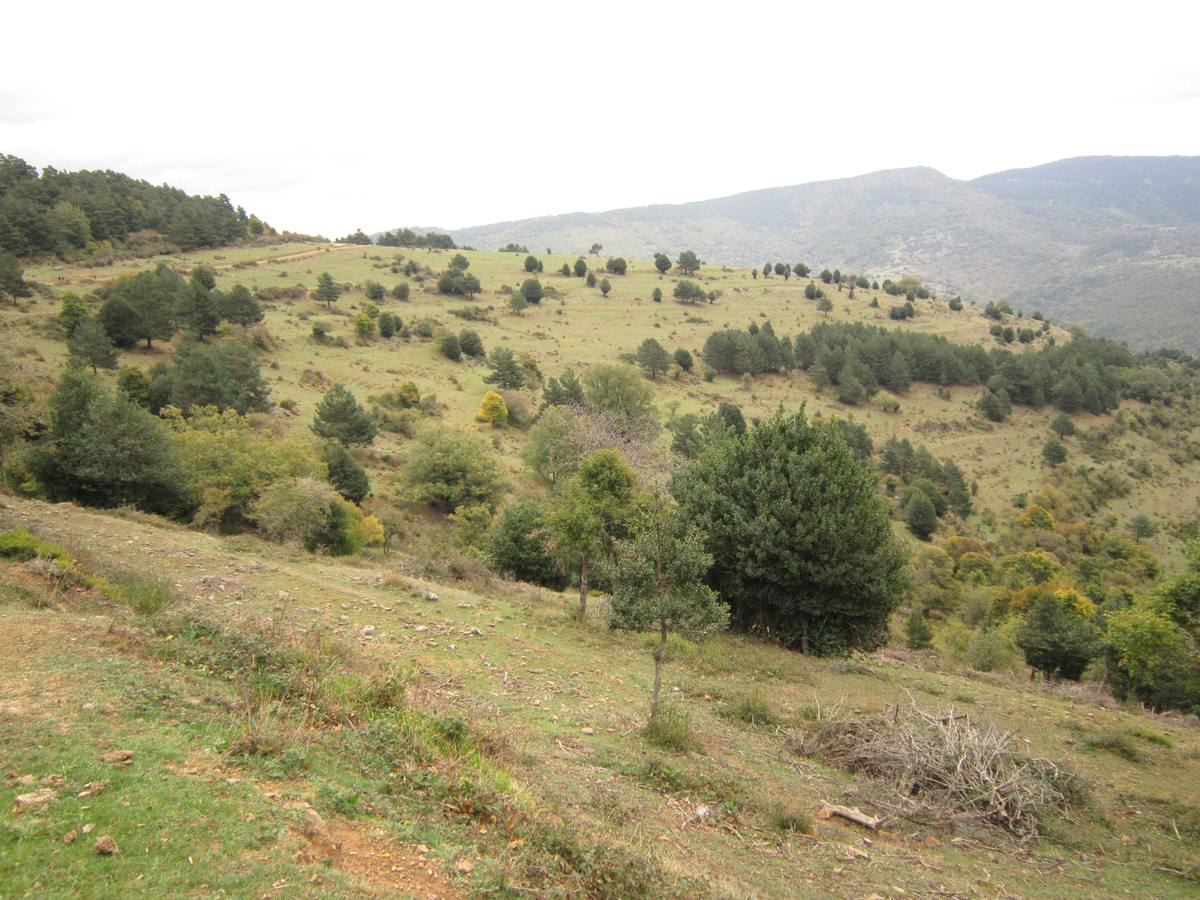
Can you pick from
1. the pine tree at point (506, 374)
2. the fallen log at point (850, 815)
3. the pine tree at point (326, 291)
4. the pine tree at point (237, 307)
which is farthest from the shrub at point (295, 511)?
the pine tree at point (326, 291)

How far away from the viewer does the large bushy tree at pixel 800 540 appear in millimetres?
18094

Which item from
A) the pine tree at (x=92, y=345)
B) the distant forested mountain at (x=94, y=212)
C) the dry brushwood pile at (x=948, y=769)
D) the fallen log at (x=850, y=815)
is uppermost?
the distant forested mountain at (x=94, y=212)

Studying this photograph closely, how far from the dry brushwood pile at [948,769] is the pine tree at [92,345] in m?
44.6

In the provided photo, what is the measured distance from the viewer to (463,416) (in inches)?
1982

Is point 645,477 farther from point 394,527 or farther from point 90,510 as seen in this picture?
point 90,510

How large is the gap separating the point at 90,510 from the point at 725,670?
21.2m

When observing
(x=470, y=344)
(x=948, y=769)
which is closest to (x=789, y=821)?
(x=948, y=769)

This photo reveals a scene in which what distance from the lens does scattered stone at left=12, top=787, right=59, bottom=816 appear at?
15.8ft

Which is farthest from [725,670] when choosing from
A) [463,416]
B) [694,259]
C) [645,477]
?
[694,259]

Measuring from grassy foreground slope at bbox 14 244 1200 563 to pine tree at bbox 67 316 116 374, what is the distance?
4.88 ft

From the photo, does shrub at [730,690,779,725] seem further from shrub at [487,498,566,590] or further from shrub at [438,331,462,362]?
shrub at [438,331,462,362]

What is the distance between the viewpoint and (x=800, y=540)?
1798 centimetres

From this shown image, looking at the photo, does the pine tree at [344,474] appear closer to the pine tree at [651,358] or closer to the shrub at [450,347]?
the shrub at [450,347]

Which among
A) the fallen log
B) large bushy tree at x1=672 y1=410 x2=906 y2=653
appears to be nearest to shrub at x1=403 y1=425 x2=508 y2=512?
large bushy tree at x1=672 y1=410 x2=906 y2=653
